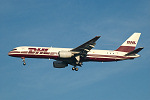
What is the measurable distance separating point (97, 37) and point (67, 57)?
881 centimetres

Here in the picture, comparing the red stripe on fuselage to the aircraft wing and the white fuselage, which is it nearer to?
the white fuselage

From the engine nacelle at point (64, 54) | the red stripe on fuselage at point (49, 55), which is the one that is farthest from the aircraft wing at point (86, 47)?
the red stripe on fuselage at point (49, 55)

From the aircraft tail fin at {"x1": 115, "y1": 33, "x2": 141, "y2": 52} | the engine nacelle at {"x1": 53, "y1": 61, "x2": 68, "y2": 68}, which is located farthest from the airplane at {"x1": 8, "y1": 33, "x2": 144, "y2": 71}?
the engine nacelle at {"x1": 53, "y1": 61, "x2": 68, "y2": 68}

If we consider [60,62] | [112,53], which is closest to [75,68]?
[60,62]

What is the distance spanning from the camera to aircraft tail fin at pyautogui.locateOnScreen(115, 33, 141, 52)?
7544 cm

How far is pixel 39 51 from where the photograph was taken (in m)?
70.1

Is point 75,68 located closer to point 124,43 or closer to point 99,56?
point 99,56

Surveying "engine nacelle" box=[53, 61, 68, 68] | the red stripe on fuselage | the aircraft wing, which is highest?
the aircraft wing

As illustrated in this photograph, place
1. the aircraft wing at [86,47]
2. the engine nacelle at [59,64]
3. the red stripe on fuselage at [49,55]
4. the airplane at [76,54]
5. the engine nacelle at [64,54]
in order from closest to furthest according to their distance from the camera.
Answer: the aircraft wing at [86,47] → the engine nacelle at [64,54] → the airplane at [76,54] → the red stripe on fuselage at [49,55] → the engine nacelle at [59,64]

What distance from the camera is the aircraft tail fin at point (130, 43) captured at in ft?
247

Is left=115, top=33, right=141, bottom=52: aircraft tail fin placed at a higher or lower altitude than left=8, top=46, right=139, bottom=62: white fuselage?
higher

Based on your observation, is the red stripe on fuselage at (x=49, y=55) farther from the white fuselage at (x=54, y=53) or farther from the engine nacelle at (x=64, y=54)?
the engine nacelle at (x=64, y=54)

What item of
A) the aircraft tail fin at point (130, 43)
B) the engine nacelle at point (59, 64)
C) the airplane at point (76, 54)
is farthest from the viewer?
the engine nacelle at point (59, 64)

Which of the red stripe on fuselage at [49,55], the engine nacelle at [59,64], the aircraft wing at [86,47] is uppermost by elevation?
the aircraft wing at [86,47]
